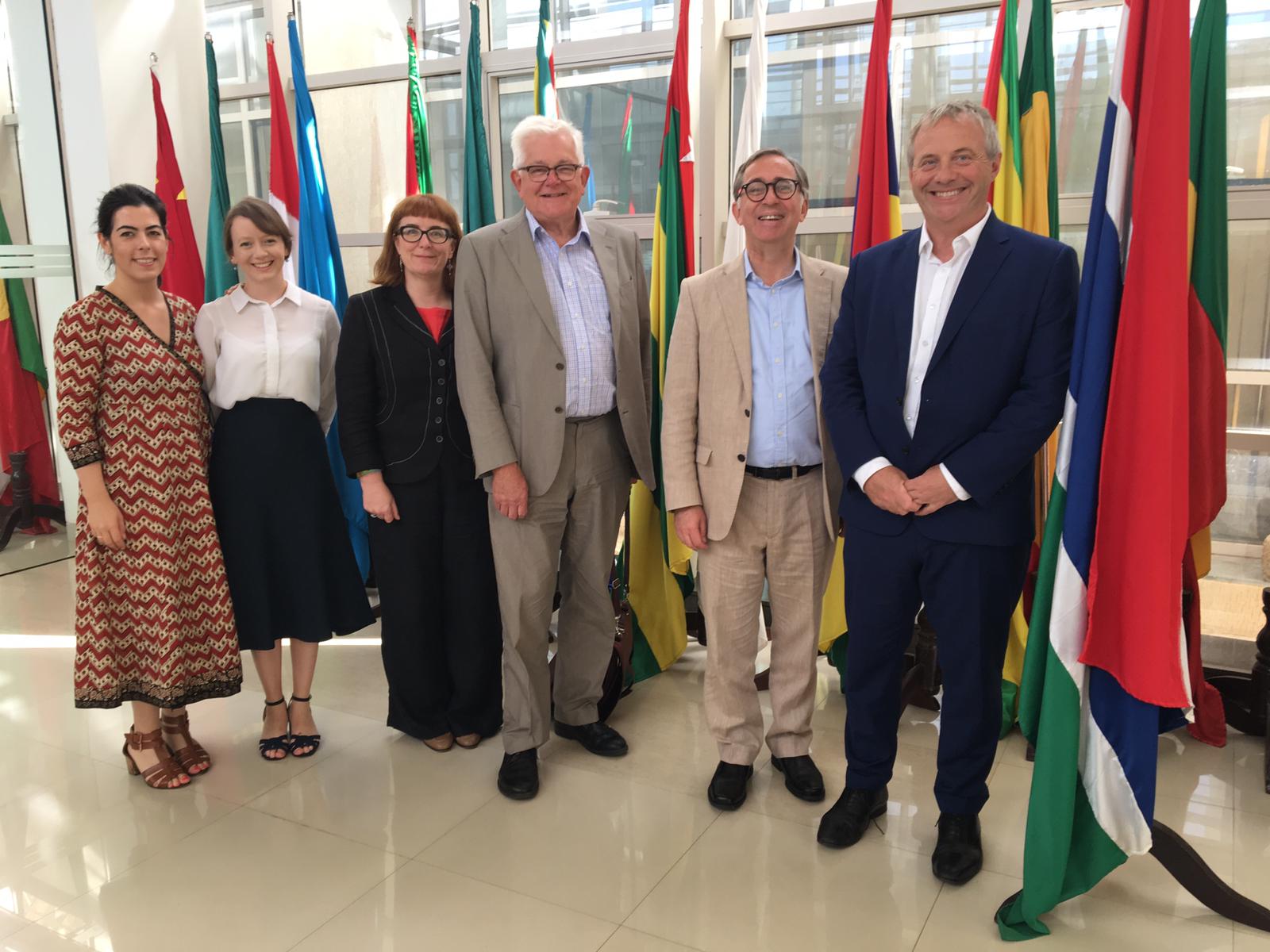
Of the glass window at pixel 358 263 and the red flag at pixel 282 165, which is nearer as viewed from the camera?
the red flag at pixel 282 165

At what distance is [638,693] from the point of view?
338cm

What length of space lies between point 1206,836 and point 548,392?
6.70 feet

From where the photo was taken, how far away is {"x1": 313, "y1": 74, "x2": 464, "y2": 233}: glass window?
471 centimetres

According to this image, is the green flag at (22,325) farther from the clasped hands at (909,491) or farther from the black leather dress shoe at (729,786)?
the clasped hands at (909,491)

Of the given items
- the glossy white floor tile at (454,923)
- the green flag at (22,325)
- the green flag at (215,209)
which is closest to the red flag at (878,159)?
the glossy white floor tile at (454,923)

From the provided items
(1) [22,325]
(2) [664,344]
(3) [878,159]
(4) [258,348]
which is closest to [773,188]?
(3) [878,159]

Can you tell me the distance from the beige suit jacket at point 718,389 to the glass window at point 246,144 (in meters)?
3.73

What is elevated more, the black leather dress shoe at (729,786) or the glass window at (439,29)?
the glass window at (439,29)

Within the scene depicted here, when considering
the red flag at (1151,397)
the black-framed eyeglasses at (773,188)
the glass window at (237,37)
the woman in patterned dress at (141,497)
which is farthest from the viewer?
the glass window at (237,37)

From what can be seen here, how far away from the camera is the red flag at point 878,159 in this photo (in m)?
3.01

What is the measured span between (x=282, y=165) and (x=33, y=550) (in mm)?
2648

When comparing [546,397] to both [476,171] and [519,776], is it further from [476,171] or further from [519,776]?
[476,171]

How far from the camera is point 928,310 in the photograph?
6.93 feet

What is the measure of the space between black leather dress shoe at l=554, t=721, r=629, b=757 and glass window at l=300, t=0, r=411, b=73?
346 cm
